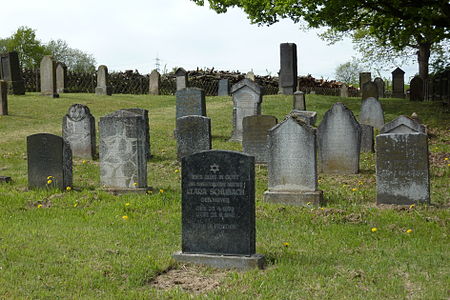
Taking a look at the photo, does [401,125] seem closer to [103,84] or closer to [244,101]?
[244,101]

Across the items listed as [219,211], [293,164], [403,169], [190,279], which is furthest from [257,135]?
[190,279]

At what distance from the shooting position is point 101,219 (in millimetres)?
9555

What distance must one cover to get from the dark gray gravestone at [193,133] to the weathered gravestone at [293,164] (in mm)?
3547

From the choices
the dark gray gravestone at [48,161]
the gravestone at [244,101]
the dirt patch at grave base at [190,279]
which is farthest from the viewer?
the gravestone at [244,101]

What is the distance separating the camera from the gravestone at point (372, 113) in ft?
67.8

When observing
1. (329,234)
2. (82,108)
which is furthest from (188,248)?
(82,108)

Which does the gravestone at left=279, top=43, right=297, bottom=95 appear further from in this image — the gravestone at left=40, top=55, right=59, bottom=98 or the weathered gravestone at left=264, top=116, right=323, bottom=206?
the weathered gravestone at left=264, top=116, right=323, bottom=206

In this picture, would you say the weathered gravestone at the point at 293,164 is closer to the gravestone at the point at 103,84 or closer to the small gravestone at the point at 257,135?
the small gravestone at the point at 257,135

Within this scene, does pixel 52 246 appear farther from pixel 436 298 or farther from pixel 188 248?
pixel 436 298

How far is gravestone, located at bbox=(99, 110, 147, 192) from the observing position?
38.3 feet

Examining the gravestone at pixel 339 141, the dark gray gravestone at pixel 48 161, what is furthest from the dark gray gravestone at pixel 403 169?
the dark gray gravestone at pixel 48 161

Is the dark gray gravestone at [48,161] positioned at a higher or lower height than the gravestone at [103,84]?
lower

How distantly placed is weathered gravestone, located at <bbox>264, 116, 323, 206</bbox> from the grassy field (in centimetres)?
42

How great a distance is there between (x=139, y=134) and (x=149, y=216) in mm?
2378
